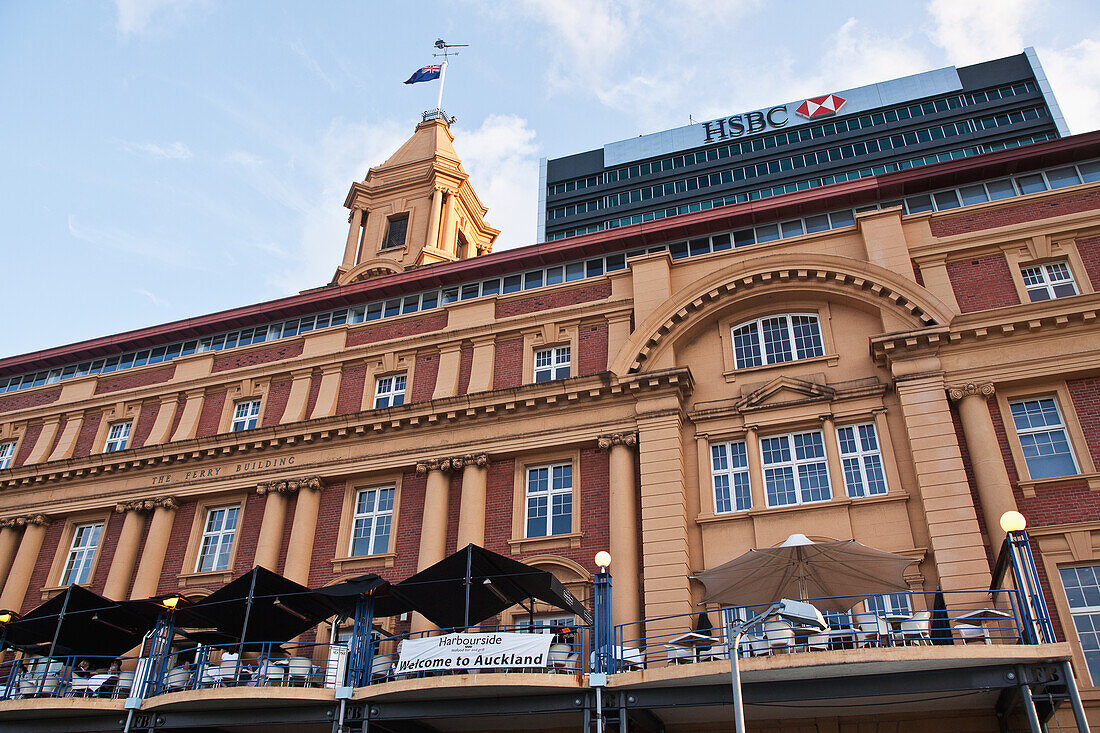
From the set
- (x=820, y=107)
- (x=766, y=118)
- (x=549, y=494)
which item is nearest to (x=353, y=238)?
(x=549, y=494)

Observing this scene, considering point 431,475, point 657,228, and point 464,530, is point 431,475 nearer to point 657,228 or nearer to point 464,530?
point 464,530

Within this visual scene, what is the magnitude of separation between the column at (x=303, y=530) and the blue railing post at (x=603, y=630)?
10433 mm

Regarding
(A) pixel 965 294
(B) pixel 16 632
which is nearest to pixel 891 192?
(A) pixel 965 294

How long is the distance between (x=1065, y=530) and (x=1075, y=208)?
965 cm

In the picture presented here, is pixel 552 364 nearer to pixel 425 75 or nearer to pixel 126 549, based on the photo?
pixel 126 549

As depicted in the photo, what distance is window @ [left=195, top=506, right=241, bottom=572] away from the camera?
27.3 meters

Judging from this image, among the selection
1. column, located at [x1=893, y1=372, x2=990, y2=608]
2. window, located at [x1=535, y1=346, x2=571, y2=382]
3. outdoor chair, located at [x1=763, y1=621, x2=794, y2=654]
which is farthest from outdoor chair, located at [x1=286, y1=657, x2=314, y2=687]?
column, located at [x1=893, y1=372, x2=990, y2=608]

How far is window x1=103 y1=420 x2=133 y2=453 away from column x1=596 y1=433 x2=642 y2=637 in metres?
18.4

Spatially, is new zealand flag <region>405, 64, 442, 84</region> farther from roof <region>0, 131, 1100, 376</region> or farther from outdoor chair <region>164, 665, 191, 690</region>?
outdoor chair <region>164, 665, 191, 690</region>

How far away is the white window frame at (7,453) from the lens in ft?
109

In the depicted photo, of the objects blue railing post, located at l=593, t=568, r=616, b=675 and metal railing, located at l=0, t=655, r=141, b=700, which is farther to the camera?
metal railing, located at l=0, t=655, r=141, b=700

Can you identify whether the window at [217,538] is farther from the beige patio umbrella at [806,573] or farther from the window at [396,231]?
the window at [396,231]

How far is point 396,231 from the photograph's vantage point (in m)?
44.2

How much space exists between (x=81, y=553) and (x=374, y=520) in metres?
11.2
